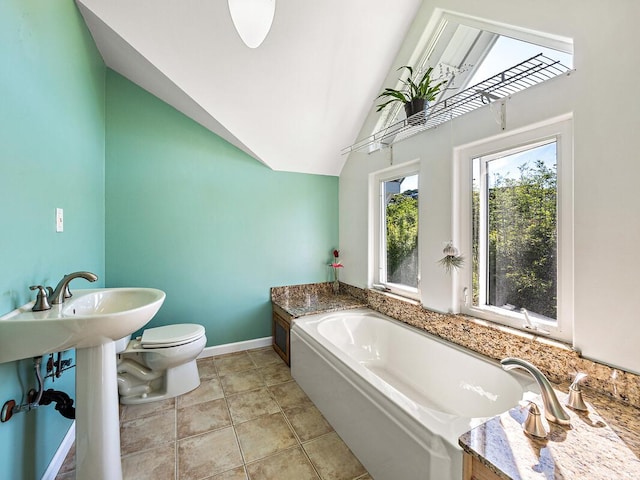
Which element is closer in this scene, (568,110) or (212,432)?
(568,110)

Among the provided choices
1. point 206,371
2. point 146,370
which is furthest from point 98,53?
point 206,371

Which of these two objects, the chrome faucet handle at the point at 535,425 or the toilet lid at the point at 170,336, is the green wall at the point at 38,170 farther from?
the chrome faucet handle at the point at 535,425

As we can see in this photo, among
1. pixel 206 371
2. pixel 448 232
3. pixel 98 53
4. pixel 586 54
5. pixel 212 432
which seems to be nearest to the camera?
pixel 586 54

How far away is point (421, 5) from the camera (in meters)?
2.03

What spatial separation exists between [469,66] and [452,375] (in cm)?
207

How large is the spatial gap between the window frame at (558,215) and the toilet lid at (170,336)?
199cm

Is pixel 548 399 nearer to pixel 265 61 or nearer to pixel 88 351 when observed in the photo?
pixel 88 351

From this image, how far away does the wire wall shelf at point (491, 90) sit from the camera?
4.23 ft

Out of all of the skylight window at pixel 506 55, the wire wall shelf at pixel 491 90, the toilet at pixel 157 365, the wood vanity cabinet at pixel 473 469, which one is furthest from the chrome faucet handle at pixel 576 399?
the toilet at pixel 157 365

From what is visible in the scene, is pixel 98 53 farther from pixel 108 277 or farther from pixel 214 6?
pixel 108 277

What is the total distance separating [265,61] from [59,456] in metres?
2.68

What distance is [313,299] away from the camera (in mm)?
2832

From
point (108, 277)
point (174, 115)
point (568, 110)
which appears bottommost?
point (108, 277)

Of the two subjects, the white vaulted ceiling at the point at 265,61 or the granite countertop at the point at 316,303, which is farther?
the granite countertop at the point at 316,303
